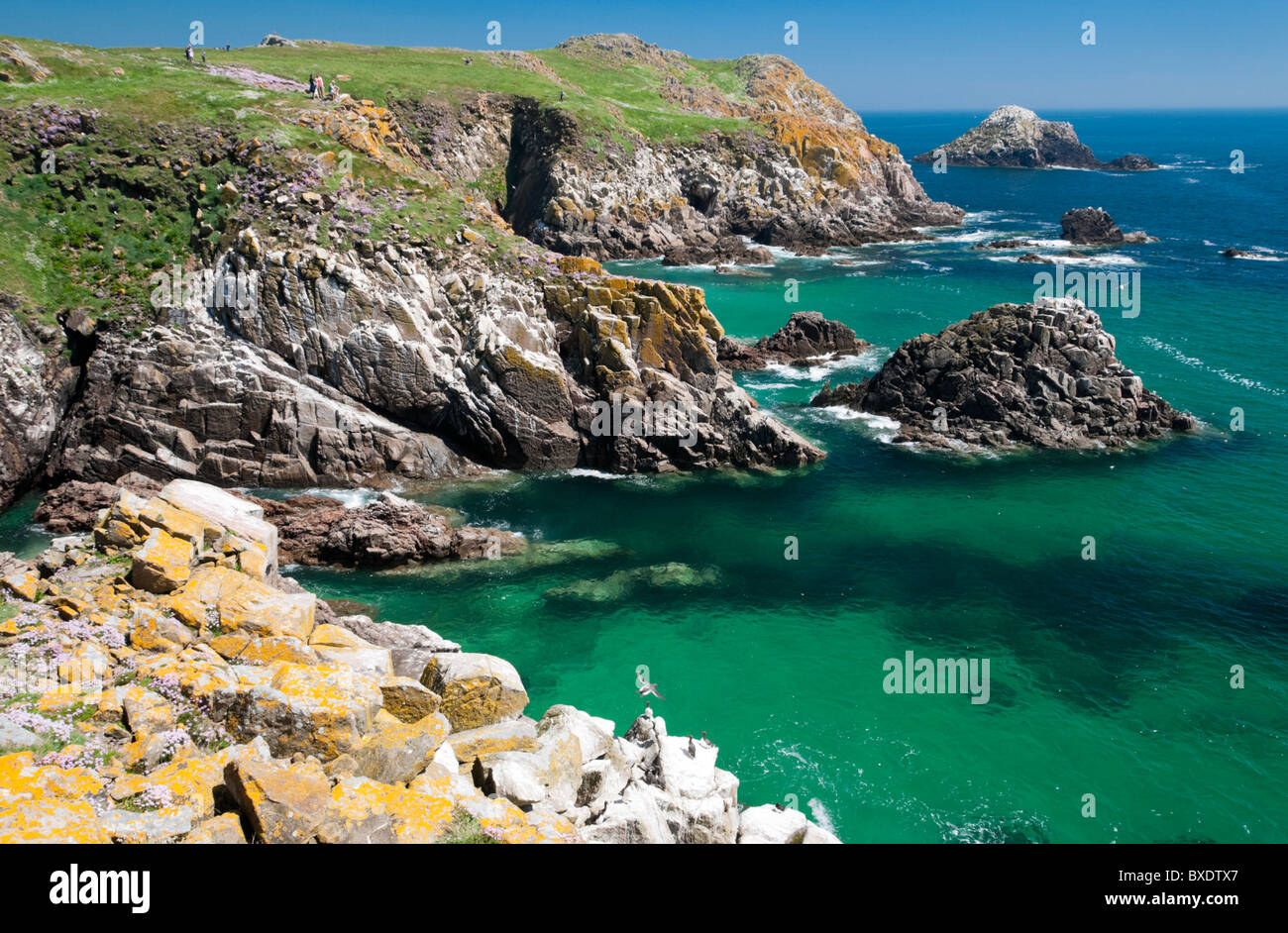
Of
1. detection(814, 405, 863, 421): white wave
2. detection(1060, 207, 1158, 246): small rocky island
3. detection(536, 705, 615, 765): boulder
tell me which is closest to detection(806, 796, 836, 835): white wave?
detection(536, 705, 615, 765): boulder

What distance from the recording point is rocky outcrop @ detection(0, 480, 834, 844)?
1498cm

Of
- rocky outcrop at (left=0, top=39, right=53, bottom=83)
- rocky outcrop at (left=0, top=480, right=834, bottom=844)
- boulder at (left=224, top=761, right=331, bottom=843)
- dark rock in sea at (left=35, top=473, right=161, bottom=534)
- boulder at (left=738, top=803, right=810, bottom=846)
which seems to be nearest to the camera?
boulder at (left=224, top=761, right=331, bottom=843)

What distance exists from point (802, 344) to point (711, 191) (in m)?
56.7

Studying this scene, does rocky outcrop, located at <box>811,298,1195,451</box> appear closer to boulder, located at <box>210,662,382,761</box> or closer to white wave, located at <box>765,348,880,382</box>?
white wave, located at <box>765,348,880,382</box>

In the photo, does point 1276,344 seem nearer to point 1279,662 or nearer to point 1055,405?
point 1055,405

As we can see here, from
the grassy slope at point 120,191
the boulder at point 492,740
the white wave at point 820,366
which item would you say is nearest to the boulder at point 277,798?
the boulder at point 492,740

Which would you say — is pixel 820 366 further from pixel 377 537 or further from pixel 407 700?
pixel 407 700

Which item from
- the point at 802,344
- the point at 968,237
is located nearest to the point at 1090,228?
the point at 968,237

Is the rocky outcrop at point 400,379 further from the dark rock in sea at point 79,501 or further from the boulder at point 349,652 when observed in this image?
the boulder at point 349,652

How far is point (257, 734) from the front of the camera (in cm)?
1825

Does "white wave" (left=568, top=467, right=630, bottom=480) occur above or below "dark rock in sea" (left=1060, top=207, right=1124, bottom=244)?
below

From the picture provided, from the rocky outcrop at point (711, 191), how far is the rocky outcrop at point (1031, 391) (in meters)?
62.9

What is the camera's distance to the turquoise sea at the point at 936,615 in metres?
30.2

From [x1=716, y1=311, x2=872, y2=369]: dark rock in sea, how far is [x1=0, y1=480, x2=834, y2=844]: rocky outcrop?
56342mm
